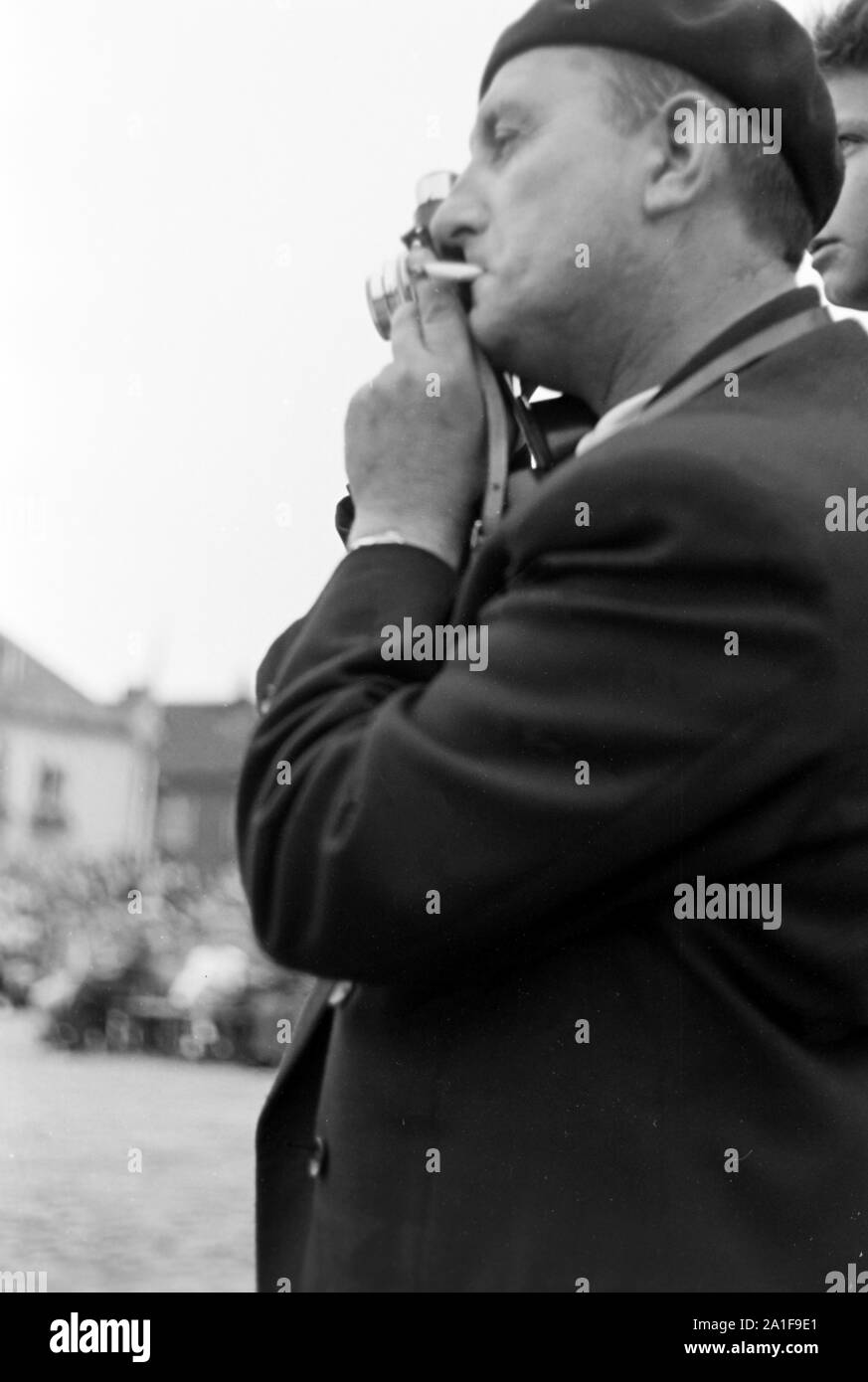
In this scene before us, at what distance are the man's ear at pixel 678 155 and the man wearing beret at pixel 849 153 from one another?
1.22m

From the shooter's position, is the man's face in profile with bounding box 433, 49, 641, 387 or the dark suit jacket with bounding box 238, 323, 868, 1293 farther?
the man's face in profile with bounding box 433, 49, 641, 387

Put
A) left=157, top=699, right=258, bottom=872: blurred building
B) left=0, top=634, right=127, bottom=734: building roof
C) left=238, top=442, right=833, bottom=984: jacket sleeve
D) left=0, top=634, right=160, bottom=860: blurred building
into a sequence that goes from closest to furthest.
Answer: left=238, top=442, right=833, bottom=984: jacket sleeve → left=0, top=634, right=160, bottom=860: blurred building → left=0, top=634, right=127, bottom=734: building roof → left=157, top=699, right=258, bottom=872: blurred building

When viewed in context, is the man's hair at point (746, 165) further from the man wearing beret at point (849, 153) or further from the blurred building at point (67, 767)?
the blurred building at point (67, 767)

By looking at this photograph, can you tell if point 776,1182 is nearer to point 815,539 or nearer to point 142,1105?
point 815,539

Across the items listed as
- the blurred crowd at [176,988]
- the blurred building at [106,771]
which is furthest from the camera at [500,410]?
the blurred building at [106,771]

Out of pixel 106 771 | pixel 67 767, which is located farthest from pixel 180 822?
pixel 67 767

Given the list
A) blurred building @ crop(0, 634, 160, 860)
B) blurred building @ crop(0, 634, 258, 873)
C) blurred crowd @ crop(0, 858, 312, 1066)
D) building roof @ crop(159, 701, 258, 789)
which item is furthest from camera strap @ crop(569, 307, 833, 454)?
building roof @ crop(159, 701, 258, 789)

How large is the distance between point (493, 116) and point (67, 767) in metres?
37.9

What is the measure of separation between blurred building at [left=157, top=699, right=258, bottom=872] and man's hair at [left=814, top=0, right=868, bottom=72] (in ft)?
121

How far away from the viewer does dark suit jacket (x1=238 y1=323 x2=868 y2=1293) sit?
121cm

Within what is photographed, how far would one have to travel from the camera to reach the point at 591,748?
1219 mm

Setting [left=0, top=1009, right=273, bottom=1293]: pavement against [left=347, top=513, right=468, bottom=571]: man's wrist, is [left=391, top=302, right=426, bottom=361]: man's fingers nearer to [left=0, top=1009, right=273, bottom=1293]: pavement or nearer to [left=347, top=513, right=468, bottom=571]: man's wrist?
[left=347, top=513, right=468, bottom=571]: man's wrist

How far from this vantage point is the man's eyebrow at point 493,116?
1.52m

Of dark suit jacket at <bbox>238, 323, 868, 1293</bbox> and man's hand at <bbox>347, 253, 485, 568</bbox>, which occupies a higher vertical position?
man's hand at <bbox>347, 253, 485, 568</bbox>
